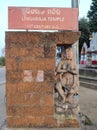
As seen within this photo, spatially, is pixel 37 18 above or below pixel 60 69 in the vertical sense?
above

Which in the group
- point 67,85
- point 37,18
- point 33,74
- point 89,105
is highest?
point 37,18

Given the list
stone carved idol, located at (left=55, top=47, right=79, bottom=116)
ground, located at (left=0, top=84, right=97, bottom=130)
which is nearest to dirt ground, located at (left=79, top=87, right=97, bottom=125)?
ground, located at (left=0, top=84, right=97, bottom=130)

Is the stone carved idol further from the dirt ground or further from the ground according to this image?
the dirt ground

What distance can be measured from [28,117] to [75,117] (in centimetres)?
87

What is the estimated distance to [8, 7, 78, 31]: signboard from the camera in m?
7.06

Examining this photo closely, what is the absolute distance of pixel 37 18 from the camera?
23.2 ft

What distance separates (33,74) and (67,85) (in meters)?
0.68

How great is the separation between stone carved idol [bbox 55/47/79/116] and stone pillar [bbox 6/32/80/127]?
17cm

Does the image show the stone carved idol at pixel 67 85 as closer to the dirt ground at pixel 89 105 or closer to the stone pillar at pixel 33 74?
the stone pillar at pixel 33 74

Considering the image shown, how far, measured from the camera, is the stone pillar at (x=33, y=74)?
23.2 feet

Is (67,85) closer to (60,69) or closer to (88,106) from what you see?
(60,69)

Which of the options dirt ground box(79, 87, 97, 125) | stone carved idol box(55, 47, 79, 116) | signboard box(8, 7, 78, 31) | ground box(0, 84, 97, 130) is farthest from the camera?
dirt ground box(79, 87, 97, 125)

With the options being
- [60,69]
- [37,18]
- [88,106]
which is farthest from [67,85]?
[88,106]

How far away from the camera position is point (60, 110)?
718 centimetres
